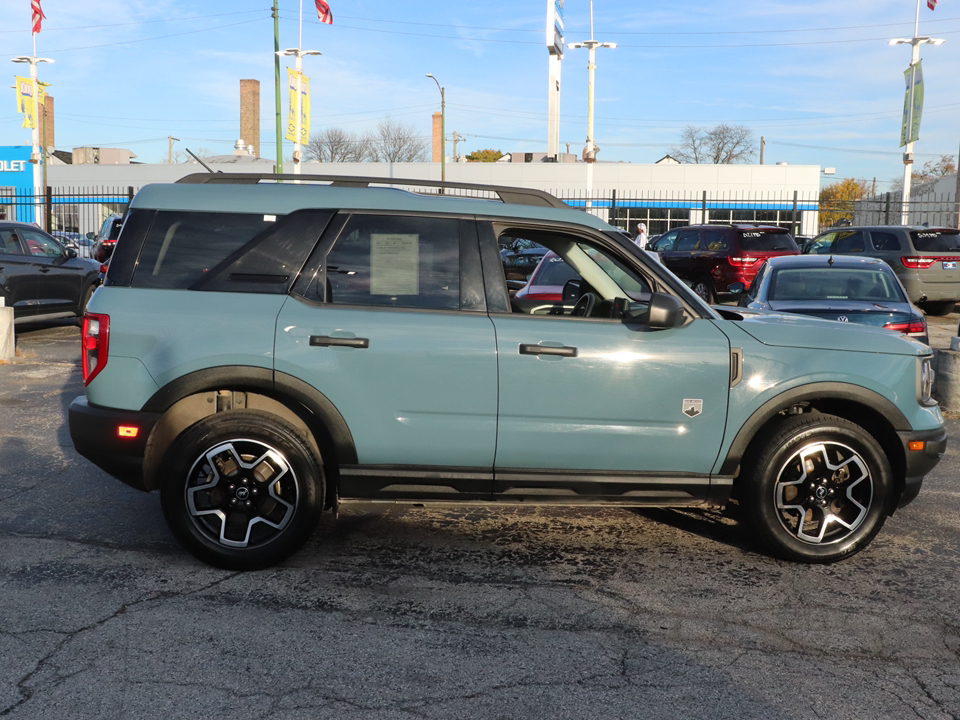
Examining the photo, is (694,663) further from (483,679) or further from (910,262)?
(910,262)

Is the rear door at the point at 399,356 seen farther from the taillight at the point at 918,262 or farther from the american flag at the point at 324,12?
the american flag at the point at 324,12

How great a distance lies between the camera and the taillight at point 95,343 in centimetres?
469

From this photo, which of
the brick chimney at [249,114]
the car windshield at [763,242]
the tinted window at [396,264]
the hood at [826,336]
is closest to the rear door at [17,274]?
the tinted window at [396,264]

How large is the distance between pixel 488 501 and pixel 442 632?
91cm

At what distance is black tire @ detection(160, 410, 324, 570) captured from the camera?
463 centimetres

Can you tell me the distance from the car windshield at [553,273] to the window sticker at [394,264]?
212 inches

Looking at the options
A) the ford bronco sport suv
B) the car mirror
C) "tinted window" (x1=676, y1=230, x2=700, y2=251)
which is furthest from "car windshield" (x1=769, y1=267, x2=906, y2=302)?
"tinted window" (x1=676, y1=230, x2=700, y2=251)

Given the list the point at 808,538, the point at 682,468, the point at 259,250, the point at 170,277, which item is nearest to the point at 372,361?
the point at 259,250

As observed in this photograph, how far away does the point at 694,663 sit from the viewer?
378 centimetres

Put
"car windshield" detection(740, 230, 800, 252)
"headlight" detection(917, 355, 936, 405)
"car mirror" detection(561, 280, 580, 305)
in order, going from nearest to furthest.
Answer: "headlight" detection(917, 355, 936, 405), "car mirror" detection(561, 280, 580, 305), "car windshield" detection(740, 230, 800, 252)

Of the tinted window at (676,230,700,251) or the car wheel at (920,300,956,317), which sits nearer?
the car wheel at (920,300,956,317)

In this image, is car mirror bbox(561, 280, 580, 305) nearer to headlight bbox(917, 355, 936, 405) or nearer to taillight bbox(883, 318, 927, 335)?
headlight bbox(917, 355, 936, 405)

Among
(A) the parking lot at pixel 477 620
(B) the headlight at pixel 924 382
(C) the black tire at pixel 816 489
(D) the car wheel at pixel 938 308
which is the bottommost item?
(A) the parking lot at pixel 477 620

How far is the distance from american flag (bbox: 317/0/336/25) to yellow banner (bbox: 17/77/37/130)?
41.8 ft
